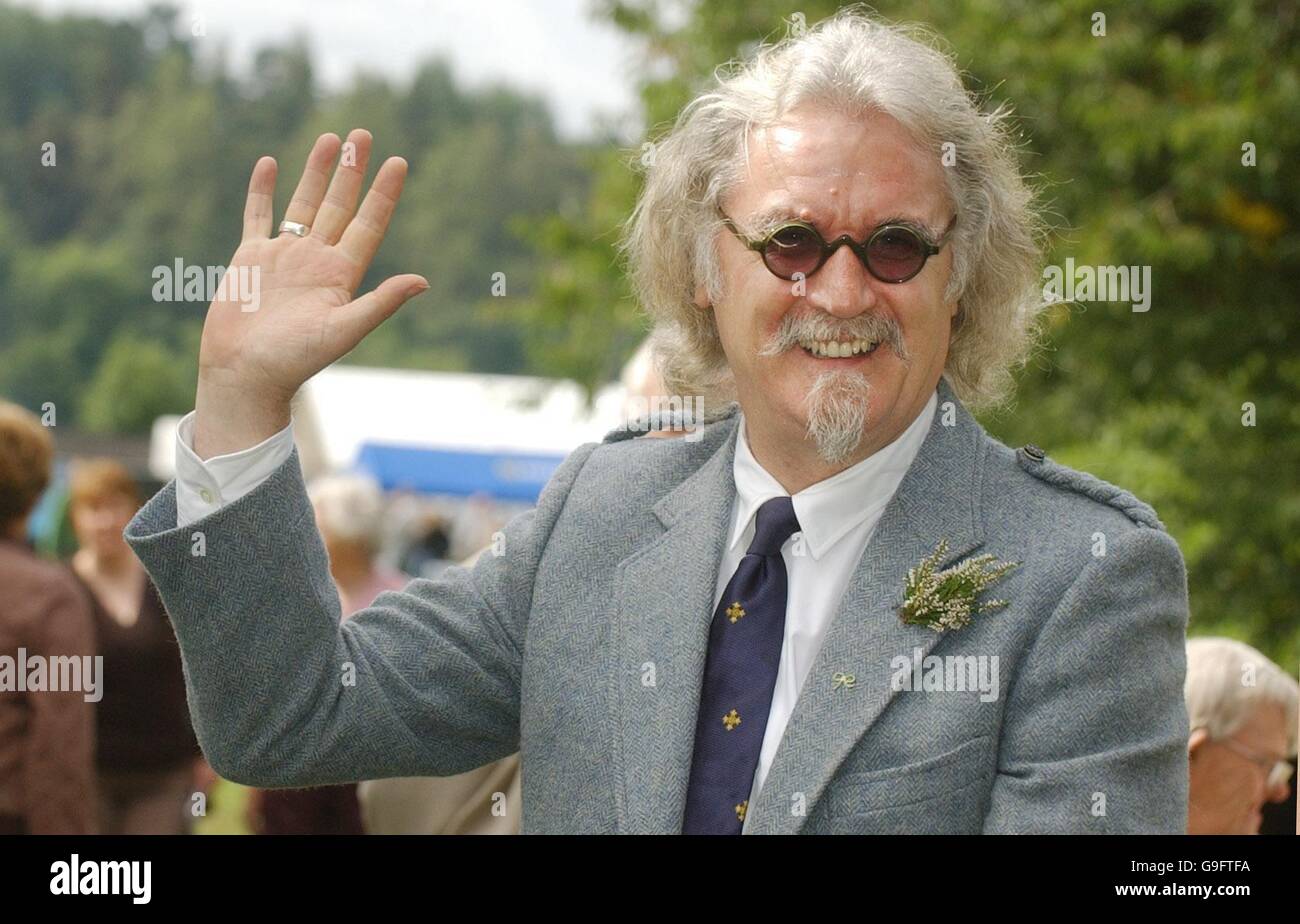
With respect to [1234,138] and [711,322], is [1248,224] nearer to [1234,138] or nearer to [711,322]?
[1234,138]

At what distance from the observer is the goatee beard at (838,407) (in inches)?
85.2

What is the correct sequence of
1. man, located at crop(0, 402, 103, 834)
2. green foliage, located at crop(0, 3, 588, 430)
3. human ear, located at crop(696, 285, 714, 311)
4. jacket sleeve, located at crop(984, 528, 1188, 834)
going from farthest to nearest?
green foliage, located at crop(0, 3, 588, 430), man, located at crop(0, 402, 103, 834), human ear, located at crop(696, 285, 714, 311), jacket sleeve, located at crop(984, 528, 1188, 834)

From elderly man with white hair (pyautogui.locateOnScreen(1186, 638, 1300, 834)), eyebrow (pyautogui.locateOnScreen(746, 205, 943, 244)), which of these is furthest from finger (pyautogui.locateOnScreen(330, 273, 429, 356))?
elderly man with white hair (pyautogui.locateOnScreen(1186, 638, 1300, 834))

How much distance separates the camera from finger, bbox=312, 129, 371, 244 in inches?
87.0

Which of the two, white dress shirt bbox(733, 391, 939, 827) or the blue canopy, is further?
the blue canopy

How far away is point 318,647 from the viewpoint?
2.18 metres

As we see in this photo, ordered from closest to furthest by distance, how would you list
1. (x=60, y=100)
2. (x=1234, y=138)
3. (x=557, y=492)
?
(x=557, y=492) → (x=1234, y=138) → (x=60, y=100)

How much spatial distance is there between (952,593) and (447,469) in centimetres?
1415

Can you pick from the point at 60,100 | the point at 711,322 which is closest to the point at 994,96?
the point at 711,322

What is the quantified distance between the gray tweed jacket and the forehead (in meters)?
0.34

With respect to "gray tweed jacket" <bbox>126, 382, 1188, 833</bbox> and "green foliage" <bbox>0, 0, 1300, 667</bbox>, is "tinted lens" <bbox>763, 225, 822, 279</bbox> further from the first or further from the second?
"green foliage" <bbox>0, 0, 1300, 667</bbox>

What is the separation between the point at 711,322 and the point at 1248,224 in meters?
5.03
